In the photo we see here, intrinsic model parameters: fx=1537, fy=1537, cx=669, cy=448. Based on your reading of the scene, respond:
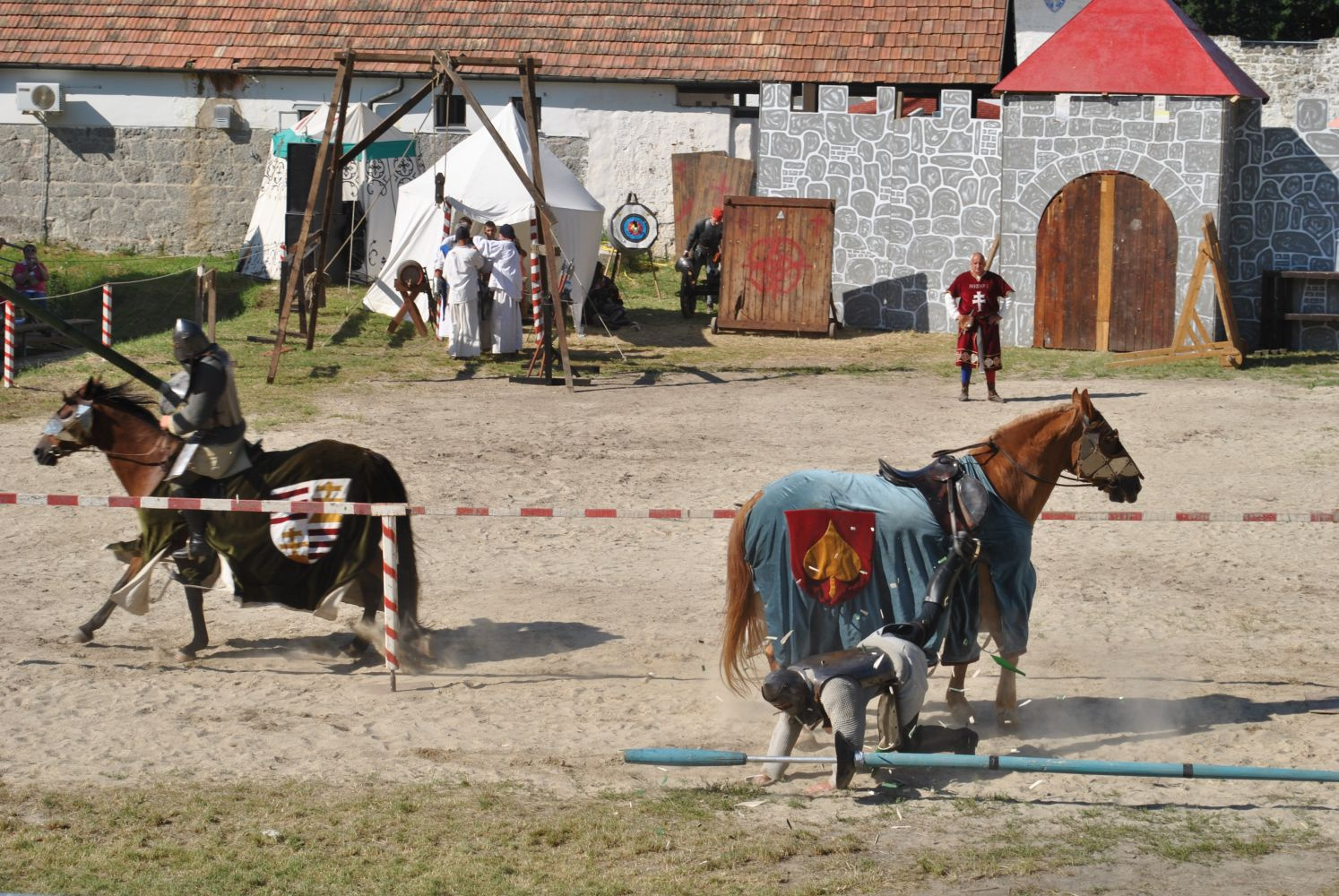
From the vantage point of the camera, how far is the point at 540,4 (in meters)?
25.7

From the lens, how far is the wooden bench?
17922 millimetres

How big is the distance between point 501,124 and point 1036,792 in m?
→ 15.0

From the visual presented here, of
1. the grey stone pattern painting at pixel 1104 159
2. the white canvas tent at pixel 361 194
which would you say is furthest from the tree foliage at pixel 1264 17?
the white canvas tent at pixel 361 194

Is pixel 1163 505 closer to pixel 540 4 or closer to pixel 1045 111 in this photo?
pixel 1045 111

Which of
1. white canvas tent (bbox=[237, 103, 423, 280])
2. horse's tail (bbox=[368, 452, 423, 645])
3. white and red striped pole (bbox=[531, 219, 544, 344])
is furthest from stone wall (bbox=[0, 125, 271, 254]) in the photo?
horse's tail (bbox=[368, 452, 423, 645])

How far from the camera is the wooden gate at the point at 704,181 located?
24.5 metres

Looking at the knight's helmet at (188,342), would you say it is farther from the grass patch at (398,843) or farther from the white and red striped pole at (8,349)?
the white and red striped pole at (8,349)

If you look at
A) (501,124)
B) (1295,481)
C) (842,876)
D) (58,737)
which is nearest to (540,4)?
(501,124)

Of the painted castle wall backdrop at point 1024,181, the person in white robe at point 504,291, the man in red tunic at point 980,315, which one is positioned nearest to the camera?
the man in red tunic at point 980,315

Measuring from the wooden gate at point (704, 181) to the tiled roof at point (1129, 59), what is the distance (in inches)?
233

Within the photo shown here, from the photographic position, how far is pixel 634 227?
82.0 ft

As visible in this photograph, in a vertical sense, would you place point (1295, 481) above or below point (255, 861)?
above

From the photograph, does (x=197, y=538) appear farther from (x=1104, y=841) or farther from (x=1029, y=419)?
(x=1104, y=841)

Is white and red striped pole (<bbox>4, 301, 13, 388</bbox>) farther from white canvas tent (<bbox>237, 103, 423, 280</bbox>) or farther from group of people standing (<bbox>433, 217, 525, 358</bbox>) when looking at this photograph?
white canvas tent (<bbox>237, 103, 423, 280</bbox>)
